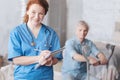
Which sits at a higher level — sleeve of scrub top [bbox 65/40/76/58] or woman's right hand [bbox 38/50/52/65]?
woman's right hand [bbox 38/50/52/65]

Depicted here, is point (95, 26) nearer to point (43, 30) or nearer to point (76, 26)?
point (76, 26)

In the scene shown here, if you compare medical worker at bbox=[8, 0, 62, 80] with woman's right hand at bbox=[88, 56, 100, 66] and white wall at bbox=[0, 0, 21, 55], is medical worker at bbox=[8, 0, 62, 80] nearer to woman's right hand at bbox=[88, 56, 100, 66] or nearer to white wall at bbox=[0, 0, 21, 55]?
woman's right hand at bbox=[88, 56, 100, 66]

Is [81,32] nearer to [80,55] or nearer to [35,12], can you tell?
[80,55]

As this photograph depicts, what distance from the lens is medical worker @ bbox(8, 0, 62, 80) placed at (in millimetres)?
728

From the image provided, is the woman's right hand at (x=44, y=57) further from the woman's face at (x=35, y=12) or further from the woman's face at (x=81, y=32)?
the woman's face at (x=81, y=32)

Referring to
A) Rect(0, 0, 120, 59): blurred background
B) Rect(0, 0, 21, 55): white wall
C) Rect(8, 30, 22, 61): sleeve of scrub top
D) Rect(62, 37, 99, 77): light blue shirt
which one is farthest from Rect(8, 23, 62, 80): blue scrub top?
Rect(0, 0, 21, 55): white wall

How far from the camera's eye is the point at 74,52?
0.98 metres

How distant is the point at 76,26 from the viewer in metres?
1.06

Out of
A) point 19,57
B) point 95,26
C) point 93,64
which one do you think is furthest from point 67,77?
point 19,57

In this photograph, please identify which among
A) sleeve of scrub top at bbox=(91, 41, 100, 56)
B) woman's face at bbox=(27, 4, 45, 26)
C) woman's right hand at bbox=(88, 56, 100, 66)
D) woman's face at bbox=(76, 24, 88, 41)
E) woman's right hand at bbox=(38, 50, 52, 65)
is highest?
woman's face at bbox=(27, 4, 45, 26)

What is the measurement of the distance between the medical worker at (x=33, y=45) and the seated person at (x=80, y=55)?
21 centimetres

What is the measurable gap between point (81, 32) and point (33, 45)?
32cm

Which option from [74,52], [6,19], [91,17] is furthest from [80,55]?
[6,19]

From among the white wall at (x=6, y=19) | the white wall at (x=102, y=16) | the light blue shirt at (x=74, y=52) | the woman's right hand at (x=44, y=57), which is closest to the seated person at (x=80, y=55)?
the light blue shirt at (x=74, y=52)
